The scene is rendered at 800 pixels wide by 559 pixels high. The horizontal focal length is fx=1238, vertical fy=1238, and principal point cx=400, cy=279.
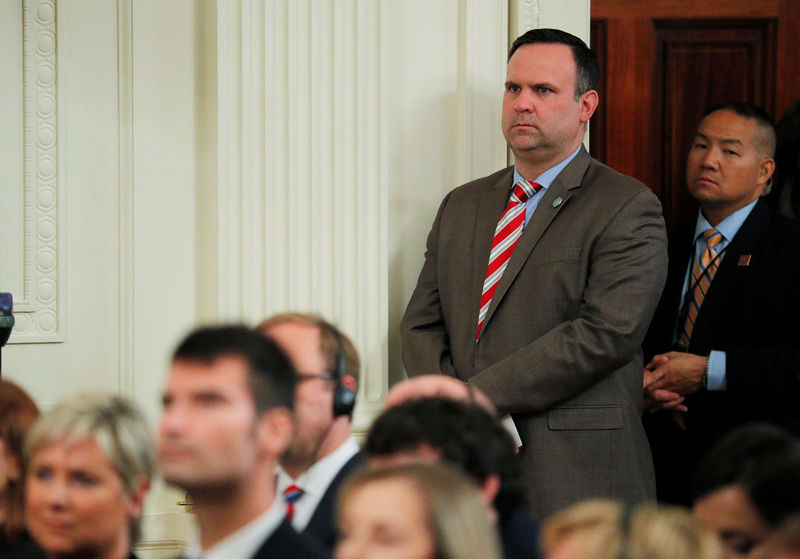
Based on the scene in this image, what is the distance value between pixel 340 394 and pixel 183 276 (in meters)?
1.44

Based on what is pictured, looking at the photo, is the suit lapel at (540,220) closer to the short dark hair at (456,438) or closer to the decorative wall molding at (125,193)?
the decorative wall molding at (125,193)

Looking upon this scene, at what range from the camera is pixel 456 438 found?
2051 millimetres

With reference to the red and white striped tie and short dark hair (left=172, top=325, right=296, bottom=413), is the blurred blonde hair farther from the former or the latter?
the red and white striped tie

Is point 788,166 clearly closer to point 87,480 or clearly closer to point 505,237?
point 505,237

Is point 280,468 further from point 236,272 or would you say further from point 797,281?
point 797,281

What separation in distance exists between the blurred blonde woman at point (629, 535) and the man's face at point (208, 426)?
502 millimetres

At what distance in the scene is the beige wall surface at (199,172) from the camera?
3.75 metres

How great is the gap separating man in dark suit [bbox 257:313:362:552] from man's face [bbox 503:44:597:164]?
46.1 inches

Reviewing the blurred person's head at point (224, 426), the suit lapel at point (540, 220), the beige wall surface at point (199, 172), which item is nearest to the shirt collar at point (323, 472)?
the blurred person's head at point (224, 426)

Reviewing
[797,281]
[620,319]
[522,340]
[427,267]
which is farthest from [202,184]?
[797,281]

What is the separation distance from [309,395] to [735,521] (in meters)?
0.96

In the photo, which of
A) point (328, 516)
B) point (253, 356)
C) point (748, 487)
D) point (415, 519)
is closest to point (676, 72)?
point (328, 516)

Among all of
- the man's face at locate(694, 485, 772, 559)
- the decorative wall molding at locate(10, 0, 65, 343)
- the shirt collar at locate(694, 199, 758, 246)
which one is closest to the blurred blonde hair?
the man's face at locate(694, 485, 772, 559)

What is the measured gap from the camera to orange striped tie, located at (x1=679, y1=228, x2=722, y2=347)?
3887 millimetres
